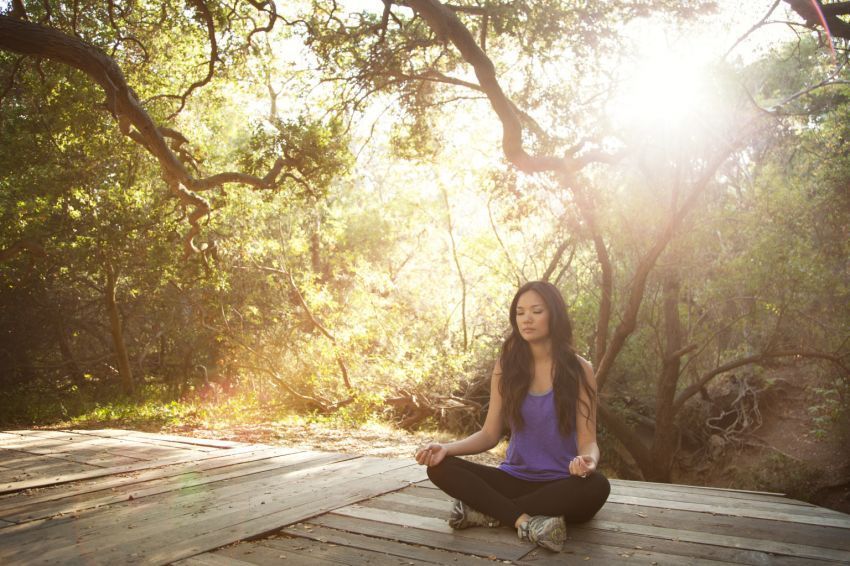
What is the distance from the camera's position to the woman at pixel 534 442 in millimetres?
2822

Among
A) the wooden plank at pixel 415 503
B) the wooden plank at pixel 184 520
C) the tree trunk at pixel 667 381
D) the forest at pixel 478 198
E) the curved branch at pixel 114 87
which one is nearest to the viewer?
the wooden plank at pixel 184 520

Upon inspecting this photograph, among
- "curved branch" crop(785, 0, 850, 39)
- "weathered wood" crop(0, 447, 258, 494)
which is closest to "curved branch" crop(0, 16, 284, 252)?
"weathered wood" crop(0, 447, 258, 494)

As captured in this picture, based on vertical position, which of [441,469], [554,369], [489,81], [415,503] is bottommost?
[415,503]

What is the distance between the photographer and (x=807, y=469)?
843 centimetres

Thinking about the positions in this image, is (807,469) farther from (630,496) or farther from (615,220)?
(630,496)

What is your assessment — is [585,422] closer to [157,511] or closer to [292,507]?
[292,507]

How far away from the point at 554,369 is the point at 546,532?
800 mm

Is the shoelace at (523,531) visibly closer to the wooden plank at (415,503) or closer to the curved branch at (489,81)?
the wooden plank at (415,503)

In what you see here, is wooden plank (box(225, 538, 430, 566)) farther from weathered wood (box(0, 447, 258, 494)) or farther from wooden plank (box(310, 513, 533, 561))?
weathered wood (box(0, 447, 258, 494))

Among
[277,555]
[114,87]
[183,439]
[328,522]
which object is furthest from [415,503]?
[114,87]

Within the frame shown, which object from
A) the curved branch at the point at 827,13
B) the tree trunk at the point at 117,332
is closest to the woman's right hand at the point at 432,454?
the curved branch at the point at 827,13

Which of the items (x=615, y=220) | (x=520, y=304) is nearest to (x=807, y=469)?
(x=615, y=220)

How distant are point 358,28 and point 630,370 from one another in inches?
272

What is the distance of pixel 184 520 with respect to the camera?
3.12 metres
